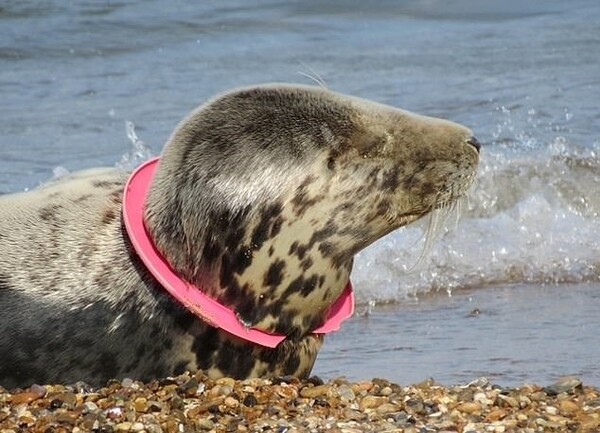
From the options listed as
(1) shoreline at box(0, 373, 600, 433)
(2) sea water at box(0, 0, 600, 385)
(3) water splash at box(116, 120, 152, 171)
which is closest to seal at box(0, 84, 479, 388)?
(1) shoreline at box(0, 373, 600, 433)

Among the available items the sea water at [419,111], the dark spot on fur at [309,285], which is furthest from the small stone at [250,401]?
the sea water at [419,111]

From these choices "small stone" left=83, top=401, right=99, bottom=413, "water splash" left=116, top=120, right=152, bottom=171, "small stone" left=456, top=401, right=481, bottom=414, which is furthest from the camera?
"water splash" left=116, top=120, right=152, bottom=171

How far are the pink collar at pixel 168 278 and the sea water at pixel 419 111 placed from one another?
690mm

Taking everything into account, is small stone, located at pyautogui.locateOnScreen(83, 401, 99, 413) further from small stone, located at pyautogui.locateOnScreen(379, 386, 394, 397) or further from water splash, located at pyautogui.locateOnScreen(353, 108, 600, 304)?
water splash, located at pyautogui.locateOnScreen(353, 108, 600, 304)

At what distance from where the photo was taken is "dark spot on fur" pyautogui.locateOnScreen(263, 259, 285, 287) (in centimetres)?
441

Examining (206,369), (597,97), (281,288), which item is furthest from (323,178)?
(597,97)

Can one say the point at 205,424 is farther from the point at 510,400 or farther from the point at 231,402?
the point at 510,400

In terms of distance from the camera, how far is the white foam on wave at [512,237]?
732cm

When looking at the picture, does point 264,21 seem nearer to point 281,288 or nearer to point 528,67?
point 528,67

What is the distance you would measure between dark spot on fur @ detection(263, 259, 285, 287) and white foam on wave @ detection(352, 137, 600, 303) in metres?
2.16

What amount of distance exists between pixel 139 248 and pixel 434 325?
89.0 inches

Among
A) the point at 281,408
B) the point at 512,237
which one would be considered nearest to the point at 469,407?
the point at 281,408

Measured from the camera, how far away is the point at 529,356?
5.71 m

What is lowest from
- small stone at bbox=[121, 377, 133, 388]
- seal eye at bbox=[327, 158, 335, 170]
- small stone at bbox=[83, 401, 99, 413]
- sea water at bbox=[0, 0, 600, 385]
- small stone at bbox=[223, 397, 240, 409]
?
sea water at bbox=[0, 0, 600, 385]
